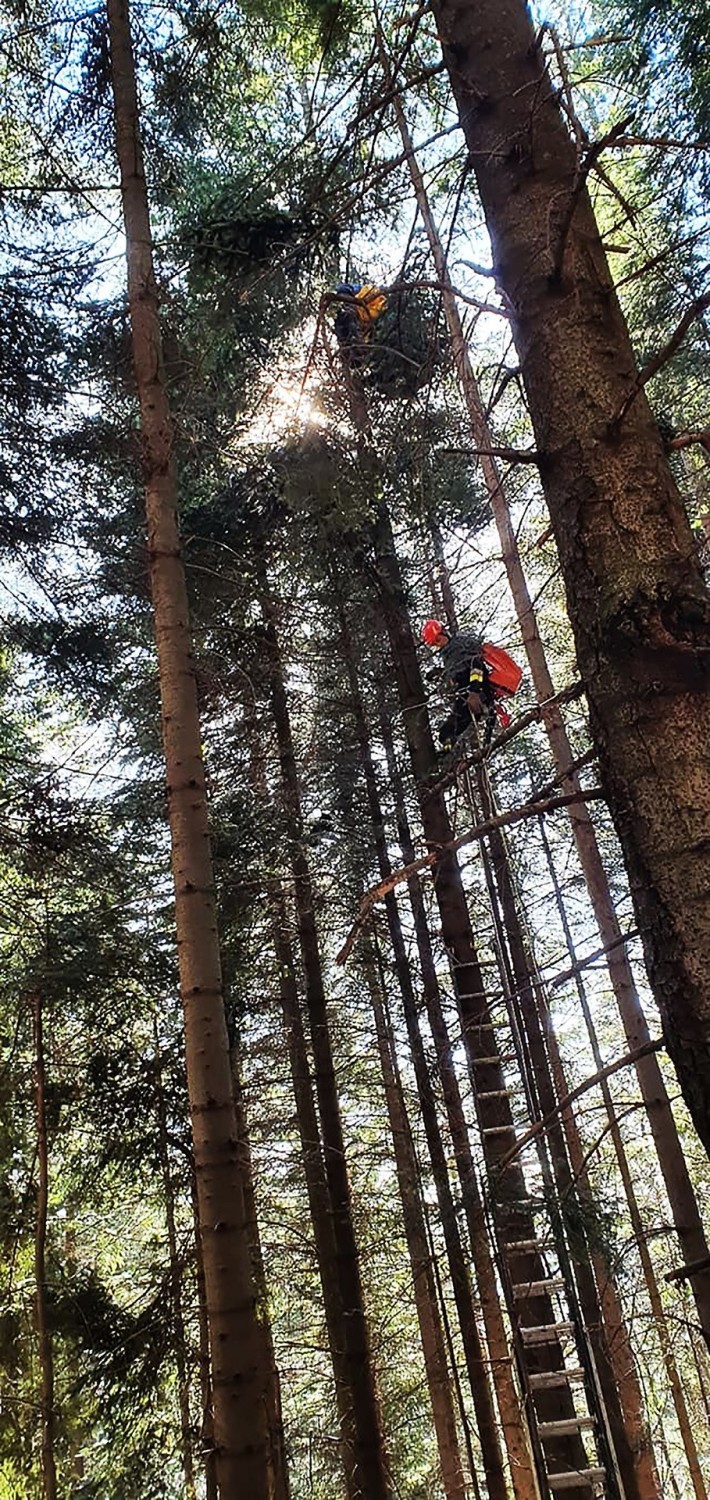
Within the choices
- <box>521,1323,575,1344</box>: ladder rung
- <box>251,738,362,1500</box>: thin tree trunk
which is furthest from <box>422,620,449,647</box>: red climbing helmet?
<box>521,1323,575,1344</box>: ladder rung

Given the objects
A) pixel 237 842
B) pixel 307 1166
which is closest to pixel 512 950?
pixel 237 842

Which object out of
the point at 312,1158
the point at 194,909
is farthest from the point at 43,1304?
the point at 194,909

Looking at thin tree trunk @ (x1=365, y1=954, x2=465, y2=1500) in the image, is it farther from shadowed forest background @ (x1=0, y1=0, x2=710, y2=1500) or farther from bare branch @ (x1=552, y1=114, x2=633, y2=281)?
bare branch @ (x1=552, y1=114, x2=633, y2=281)

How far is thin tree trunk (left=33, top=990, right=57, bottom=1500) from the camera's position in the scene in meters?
5.99

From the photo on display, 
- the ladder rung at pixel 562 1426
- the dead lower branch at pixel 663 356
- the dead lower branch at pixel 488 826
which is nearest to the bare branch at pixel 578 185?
the dead lower branch at pixel 663 356

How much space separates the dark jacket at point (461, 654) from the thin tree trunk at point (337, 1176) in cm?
119

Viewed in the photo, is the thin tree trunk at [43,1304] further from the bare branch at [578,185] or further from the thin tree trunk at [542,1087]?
the bare branch at [578,185]

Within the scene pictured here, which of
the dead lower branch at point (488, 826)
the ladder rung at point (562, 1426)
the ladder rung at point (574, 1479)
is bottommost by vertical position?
the ladder rung at point (574, 1479)

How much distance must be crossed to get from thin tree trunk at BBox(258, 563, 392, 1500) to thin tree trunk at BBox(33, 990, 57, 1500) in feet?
6.58

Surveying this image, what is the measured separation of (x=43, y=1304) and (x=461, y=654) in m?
5.16

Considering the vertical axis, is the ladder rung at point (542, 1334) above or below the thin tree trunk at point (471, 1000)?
below

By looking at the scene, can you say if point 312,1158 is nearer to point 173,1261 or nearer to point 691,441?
point 173,1261

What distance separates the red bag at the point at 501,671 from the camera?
6391 mm

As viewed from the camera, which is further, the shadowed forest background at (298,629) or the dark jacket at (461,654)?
the dark jacket at (461,654)
